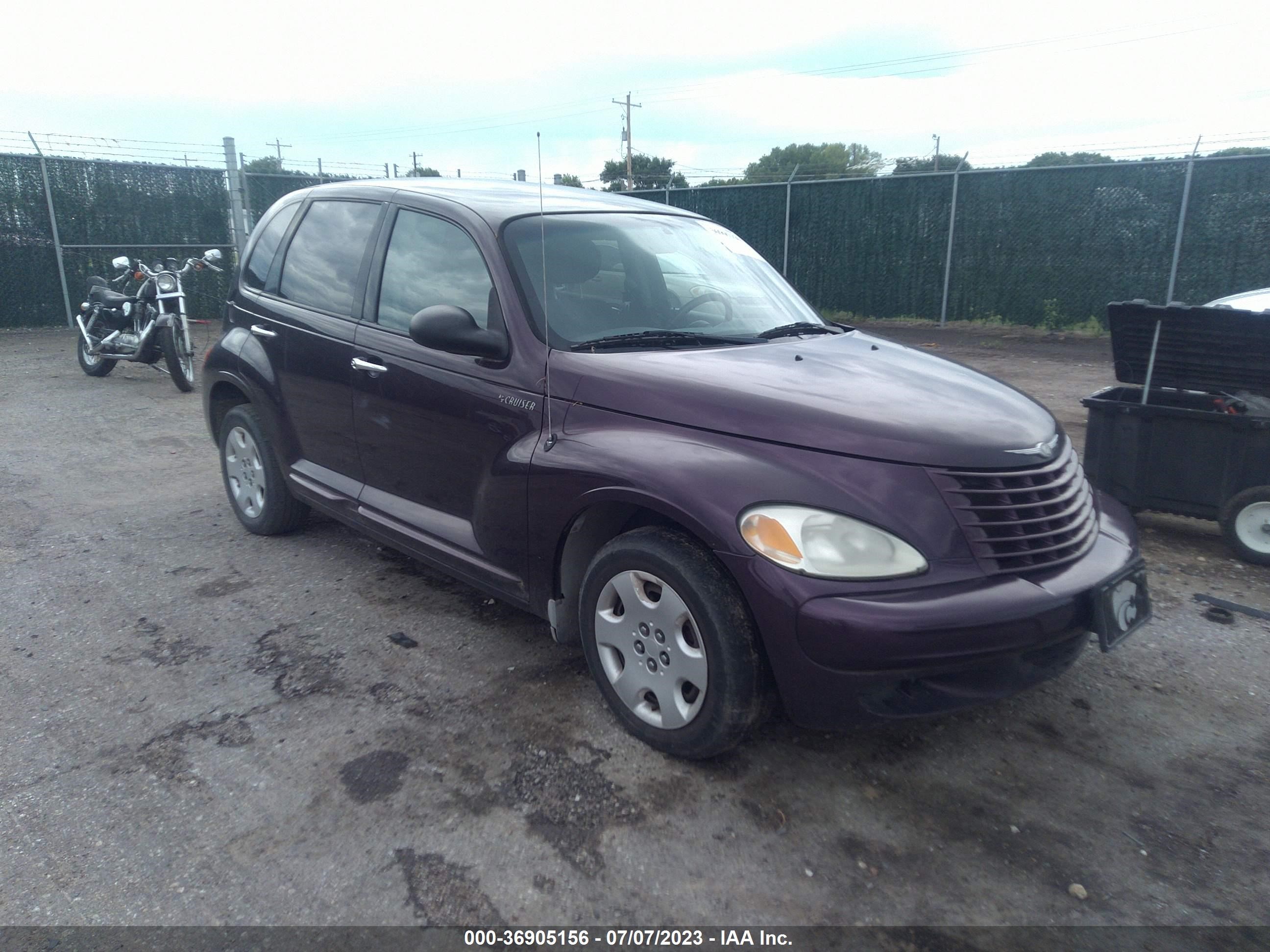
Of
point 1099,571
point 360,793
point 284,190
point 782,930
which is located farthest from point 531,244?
point 284,190

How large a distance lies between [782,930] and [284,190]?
16.9m

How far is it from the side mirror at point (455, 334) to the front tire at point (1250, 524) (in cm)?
385

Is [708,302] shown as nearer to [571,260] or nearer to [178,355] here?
[571,260]

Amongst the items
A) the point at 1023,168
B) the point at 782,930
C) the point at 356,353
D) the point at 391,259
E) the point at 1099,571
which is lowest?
the point at 782,930

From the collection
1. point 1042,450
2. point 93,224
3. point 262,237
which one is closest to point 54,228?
point 93,224

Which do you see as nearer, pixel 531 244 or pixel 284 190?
pixel 531 244

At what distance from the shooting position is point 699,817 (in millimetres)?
2756

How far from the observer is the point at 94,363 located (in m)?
10.5

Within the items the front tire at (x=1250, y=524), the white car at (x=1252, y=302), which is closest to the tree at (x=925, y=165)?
the white car at (x=1252, y=302)

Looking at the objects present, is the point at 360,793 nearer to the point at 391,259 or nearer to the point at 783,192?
the point at 391,259

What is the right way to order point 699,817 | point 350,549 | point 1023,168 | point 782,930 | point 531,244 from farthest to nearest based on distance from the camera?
1. point 1023,168
2. point 350,549
3. point 531,244
4. point 699,817
5. point 782,930

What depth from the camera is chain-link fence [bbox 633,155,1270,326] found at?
1208 centimetres

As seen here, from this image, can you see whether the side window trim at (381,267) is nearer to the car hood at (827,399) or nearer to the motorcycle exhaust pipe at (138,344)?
the car hood at (827,399)

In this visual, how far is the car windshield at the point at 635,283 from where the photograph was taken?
3.50 meters
